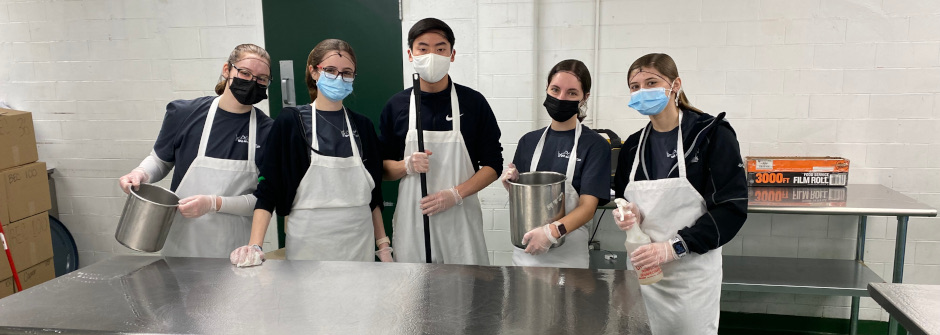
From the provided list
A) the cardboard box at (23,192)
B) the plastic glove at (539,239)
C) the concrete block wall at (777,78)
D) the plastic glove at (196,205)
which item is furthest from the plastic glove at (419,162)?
the cardboard box at (23,192)

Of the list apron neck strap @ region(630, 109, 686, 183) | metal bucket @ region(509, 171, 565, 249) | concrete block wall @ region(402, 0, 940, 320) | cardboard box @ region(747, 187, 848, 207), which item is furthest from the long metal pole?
cardboard box @ region(747, 187, 848, 207)

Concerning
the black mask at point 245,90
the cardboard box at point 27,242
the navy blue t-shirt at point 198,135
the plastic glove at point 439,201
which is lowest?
the cardboard box at point 27,242

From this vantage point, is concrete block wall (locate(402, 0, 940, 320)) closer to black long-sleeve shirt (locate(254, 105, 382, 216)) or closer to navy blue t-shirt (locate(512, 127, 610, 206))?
navy blue t-shirt (locate(512, 127, 610, 206))

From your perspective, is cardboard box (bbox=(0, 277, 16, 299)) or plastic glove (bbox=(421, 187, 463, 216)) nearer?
plastic glove (bbox=(421, 187, 463, 216))

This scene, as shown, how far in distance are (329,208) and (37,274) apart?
234 centimetres

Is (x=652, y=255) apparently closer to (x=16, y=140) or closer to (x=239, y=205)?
(x=239, y=205)

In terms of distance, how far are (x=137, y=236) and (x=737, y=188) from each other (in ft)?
6.69

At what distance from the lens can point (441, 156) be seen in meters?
2.56

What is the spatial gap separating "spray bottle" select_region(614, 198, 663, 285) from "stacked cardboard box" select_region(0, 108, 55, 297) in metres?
3.26

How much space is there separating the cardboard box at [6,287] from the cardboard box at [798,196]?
3.84 metres

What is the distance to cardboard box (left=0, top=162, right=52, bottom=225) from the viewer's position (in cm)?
332

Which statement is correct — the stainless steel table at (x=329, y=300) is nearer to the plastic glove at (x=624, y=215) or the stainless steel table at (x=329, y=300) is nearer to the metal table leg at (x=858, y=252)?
the plastic glove at (x=624, y=215)

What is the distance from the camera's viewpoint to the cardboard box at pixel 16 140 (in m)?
3.32

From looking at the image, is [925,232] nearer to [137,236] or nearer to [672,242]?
[672,242]
